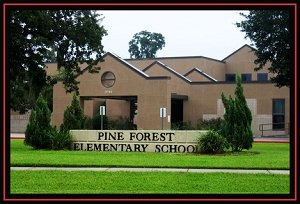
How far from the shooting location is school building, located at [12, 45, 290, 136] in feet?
142

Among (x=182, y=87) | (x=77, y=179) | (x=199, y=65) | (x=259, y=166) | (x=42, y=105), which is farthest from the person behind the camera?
(x=199, y=65)

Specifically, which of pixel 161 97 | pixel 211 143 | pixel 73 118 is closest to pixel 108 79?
pixel 161 97

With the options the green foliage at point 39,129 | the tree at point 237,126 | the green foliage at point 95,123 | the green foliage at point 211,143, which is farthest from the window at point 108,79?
the green foliage at point 211,143

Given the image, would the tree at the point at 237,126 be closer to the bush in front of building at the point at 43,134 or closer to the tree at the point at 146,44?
the bush in front of building at the point at 43,134

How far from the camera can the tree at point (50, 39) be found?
66.4 ft

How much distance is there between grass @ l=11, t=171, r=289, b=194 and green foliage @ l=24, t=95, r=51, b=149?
33.5 feet

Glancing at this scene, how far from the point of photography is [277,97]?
44.0 meters

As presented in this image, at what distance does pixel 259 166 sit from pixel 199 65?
1780 inches

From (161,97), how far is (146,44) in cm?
4644

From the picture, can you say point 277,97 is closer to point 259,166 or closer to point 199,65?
point 199,65

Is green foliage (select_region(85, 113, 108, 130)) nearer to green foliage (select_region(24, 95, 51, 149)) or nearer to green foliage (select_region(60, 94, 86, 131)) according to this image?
green foliage (select_region(60, 94, 86, 131))

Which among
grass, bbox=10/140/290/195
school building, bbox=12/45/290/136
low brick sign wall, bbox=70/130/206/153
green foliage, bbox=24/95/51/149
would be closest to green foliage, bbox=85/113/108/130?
school building, bbox=12/45/290/136

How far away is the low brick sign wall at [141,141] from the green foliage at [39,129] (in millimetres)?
1846

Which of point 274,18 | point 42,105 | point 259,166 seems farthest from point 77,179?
point 274,18
